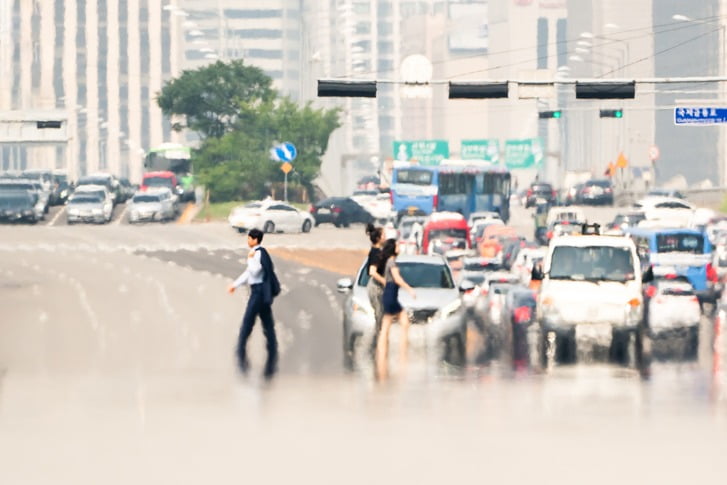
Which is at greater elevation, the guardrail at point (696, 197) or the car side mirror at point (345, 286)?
the car side mirror at point (345, 286)

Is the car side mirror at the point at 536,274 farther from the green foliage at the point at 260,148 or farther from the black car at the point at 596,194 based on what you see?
the black car at the point at 596,194

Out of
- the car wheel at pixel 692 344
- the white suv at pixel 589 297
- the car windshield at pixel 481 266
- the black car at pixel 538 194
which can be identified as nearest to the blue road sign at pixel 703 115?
the car windshield at pixel 481 266

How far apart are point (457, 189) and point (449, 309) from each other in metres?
58.1

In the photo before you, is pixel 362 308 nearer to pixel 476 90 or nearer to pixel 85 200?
Result: pixel 476 90

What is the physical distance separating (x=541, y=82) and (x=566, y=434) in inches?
1324

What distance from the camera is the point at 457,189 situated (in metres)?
84.1

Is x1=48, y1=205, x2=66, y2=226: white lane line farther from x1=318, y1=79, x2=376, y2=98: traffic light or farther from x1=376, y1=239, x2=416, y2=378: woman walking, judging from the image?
x1=376, y1=239, x2=416, y2=378: woman walking

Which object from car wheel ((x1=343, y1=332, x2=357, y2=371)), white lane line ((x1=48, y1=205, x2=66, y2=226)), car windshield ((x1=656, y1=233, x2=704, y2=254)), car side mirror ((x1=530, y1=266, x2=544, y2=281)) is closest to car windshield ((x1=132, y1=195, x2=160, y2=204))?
white lane line ((x1=48, y1=205, x2=66, y2=226))

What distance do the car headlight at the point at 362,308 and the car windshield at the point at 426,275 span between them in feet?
6.24

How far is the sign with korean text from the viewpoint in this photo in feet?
487

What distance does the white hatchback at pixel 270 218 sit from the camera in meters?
75.1

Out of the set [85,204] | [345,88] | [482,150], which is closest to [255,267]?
[345,88]

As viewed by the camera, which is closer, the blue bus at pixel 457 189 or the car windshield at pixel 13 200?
the car windshield at pixel 13 200

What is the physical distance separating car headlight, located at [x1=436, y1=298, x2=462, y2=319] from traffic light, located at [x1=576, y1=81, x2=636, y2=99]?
882 inches
